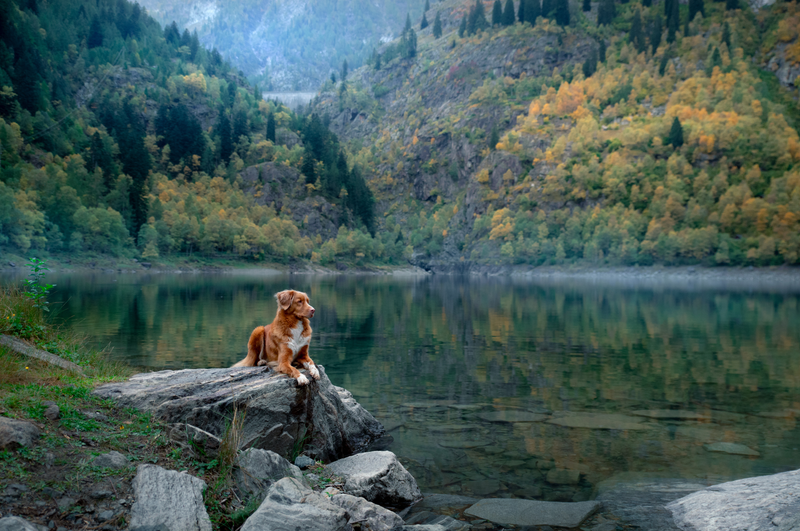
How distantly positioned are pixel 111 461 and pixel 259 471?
1837mm

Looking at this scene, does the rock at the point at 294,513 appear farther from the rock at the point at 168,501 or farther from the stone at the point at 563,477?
the stone at the point at 563,477

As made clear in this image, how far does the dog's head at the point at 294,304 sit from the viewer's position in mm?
8766

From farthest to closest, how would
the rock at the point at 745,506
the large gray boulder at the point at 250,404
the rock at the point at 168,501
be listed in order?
the large gray boulder at the point at 250,404, the rock at the point at 745,506, the rock at the point at 168,501

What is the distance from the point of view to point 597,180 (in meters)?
151

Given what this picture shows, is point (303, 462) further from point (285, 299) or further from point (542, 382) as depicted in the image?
point (542, 382)

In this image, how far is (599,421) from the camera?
12484 mm

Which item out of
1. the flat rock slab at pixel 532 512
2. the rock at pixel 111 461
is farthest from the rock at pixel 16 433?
the flat rock slab at pixel 532 512

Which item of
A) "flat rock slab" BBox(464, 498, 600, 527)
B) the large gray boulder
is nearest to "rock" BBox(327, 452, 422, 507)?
the large gray boulder

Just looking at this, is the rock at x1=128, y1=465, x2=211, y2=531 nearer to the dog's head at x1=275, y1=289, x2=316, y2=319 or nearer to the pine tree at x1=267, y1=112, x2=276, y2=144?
the dog's head at x1=275, y1=289, x2=316, y2=319

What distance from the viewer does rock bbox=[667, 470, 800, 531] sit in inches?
256

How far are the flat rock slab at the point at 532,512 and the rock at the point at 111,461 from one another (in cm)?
495

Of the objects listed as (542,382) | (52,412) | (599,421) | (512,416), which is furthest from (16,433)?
(542,382)

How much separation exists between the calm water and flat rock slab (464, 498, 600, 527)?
52cm

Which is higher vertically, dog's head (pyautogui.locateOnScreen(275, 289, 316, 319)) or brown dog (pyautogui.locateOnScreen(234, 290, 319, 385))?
dog's head (pyautogui.locateOnScreen(275, 289, 316, 319))
